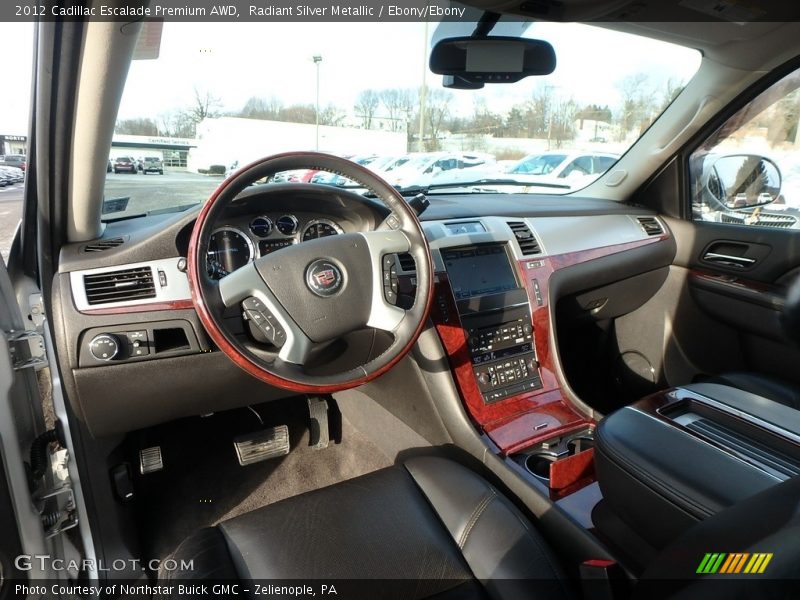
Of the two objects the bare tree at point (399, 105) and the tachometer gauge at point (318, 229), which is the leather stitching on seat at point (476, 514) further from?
the bare tree at point (399, 105)

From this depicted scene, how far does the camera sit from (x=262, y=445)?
97.5 inches

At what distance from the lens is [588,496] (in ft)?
5.50

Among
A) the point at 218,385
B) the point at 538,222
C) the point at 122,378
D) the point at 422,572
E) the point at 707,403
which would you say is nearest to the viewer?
the point at 422,572

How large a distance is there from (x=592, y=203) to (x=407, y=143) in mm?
1247

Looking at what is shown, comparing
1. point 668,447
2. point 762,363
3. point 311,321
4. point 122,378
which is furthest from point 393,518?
point 762,363

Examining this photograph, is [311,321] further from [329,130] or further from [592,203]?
[592,203]

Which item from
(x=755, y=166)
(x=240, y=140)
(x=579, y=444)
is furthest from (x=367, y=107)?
(x=755, y=166)

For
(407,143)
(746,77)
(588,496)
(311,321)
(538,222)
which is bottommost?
(588,496)

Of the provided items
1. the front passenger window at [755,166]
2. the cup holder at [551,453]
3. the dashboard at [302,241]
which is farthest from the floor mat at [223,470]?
the front passenger window at [755,166]

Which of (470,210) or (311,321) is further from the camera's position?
(470,210)

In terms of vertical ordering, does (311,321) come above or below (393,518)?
above

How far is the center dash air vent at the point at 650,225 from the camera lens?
2852mm

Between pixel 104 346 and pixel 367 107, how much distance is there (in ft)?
4.35

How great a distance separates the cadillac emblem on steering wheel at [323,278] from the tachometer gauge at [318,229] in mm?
379
